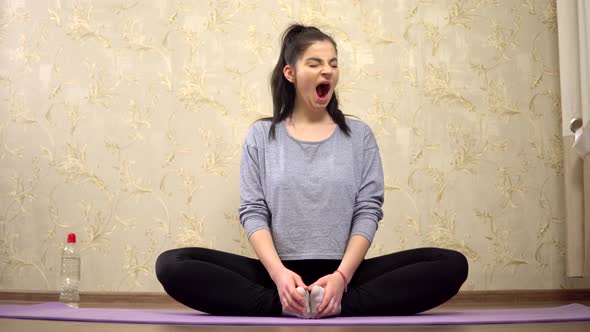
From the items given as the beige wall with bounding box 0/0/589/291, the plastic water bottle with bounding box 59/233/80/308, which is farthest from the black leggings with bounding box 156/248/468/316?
the plastic water bottle with bounding box 59/233/80/308

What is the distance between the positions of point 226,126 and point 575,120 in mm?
1279

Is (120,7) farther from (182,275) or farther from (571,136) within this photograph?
(571,136)

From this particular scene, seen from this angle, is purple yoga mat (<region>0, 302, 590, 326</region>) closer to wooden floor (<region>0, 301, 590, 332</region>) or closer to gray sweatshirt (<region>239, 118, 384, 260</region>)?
wooden floor (<region>0, 301, 590, 332</region>)

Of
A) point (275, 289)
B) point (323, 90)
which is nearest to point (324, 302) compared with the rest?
point (275, 289)

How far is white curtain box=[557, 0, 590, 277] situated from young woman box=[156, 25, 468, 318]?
0.96 m

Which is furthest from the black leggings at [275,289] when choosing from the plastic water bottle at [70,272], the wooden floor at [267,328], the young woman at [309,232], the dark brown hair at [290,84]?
the plastic water bottle at [70,272]

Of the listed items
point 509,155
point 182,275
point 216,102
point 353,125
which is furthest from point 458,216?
point 182,275

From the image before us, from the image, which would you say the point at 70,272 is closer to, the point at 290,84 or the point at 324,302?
the point at 290,84

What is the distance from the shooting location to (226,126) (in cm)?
284

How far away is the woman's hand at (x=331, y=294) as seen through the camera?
1.83m

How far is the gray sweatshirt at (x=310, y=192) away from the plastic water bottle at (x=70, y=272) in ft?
3.17

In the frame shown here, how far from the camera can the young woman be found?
188cm

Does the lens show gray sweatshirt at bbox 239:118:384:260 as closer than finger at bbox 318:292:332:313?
No

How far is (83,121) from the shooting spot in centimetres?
287
